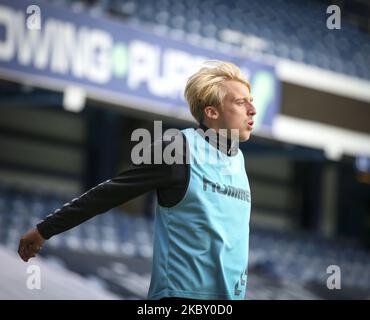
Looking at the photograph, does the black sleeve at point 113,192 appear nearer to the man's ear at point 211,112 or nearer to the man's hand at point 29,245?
the man's hand at point 29,245

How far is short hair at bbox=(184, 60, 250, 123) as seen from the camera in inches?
81.4

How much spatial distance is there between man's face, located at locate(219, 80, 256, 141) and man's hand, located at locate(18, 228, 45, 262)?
562 millimetres

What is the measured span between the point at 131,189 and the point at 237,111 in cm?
35

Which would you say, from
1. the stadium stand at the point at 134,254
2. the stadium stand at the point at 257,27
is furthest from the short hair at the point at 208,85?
the stadium stand at the point at 257,27

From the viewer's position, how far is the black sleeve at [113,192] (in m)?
1.98

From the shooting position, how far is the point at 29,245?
2027mm

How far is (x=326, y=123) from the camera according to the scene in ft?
37.7

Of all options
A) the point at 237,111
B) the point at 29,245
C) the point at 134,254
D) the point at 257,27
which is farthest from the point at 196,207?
the point at 257,27

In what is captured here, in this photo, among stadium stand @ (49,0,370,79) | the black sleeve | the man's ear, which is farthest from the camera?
stadium stand @ (49,0,370,79)

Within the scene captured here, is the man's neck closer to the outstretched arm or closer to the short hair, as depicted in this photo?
the short hair

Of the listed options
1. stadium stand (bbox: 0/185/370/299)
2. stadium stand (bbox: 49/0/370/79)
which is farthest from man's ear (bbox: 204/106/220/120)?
stadium stand (bbox: 49/0/370/79)

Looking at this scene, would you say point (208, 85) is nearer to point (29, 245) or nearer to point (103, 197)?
point (103, 197)
